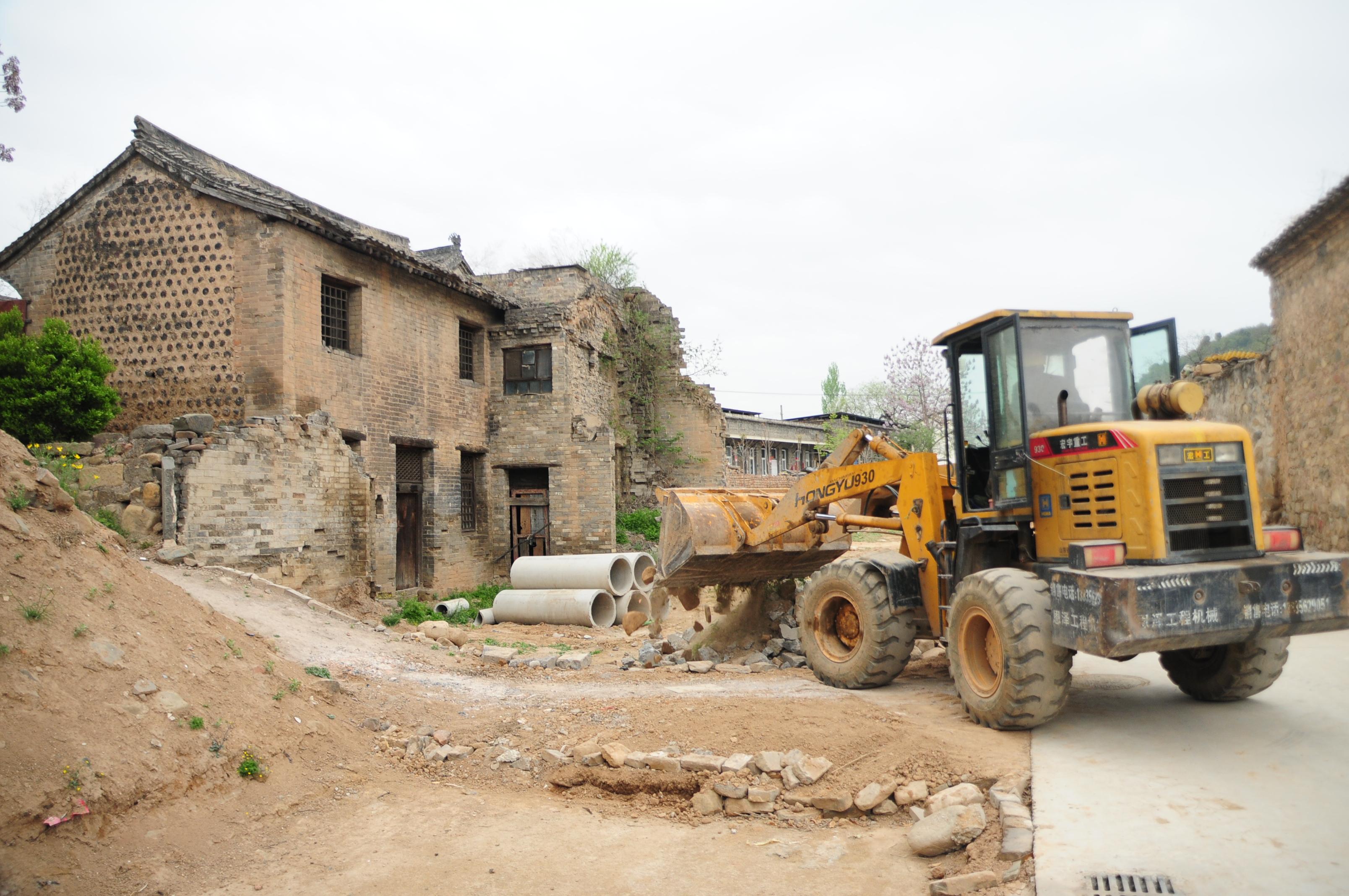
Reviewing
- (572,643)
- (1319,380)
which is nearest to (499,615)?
(572,643)

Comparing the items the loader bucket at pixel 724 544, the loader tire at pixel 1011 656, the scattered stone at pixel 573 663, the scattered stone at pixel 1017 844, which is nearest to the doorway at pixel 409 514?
the scattered stone at pixel 573 663

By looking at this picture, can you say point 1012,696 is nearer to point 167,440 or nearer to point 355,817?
point 355,817

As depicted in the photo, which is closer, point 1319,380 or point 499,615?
point 1319,380

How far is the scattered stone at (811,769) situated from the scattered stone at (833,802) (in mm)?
169

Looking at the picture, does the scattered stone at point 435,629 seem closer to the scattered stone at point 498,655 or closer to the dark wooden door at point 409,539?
the scattered stone at point 498,655

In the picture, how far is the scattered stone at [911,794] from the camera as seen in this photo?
Result: 5473mm

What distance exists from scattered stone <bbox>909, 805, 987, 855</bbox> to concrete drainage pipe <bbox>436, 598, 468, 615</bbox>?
13009 mm

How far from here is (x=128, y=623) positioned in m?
6.54

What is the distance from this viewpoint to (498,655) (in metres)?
11.4

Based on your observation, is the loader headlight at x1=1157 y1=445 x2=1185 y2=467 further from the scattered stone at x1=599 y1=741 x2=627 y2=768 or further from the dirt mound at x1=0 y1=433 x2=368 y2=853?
Result: the dirt mound at x1=0 y1=433 x2=368 y2=853

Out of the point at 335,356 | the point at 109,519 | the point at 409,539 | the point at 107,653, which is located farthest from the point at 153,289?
the point at 107,653

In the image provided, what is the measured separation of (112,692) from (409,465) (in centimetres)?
1295

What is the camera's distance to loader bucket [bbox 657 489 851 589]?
9.95 meters

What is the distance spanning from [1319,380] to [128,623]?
49.0 ft
